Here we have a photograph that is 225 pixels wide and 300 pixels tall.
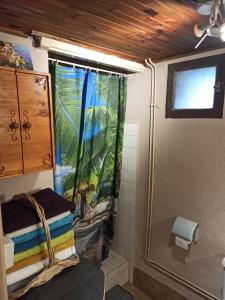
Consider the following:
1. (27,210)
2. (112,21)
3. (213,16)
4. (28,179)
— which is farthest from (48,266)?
(213,16)

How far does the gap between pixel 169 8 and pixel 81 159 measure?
48.3 inches

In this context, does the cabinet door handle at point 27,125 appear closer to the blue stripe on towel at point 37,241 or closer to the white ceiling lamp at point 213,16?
the blue stripe on towel at point 37,241

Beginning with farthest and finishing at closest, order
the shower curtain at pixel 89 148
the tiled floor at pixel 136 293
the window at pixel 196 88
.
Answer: the tiled floor at pixel 136 293
the shower curtain at pixel 89 148
the window at pixel 196 88

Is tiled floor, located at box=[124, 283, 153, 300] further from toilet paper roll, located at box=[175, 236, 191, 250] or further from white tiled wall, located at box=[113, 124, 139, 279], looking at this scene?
toilet paper roll, located at box=[175, 236, 191, 250]

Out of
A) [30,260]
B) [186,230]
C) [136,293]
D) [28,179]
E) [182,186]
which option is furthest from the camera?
[136,293]

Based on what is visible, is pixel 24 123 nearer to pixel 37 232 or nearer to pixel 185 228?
pixel 37 232

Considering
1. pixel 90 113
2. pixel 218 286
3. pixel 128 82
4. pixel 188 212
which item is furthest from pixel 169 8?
pixel 218 286

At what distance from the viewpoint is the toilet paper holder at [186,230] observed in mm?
1696

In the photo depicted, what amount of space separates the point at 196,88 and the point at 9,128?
54.2 inches

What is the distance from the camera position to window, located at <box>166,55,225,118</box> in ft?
5.20

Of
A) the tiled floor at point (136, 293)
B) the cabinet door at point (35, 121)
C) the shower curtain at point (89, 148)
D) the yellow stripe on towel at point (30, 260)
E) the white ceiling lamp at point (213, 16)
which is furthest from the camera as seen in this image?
the tiled floor at point (136, 293)

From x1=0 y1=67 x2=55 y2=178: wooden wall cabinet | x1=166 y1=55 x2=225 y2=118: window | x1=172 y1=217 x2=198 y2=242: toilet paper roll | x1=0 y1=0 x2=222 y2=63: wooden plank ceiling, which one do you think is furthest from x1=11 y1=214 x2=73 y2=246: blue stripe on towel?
x1=166 y1=55 x2=225 y2=118: window

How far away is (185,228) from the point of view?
5.65ft

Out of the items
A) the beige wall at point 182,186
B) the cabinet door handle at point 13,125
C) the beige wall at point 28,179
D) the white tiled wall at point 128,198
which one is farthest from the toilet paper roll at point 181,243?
the cabinet door handle at point 13,125
